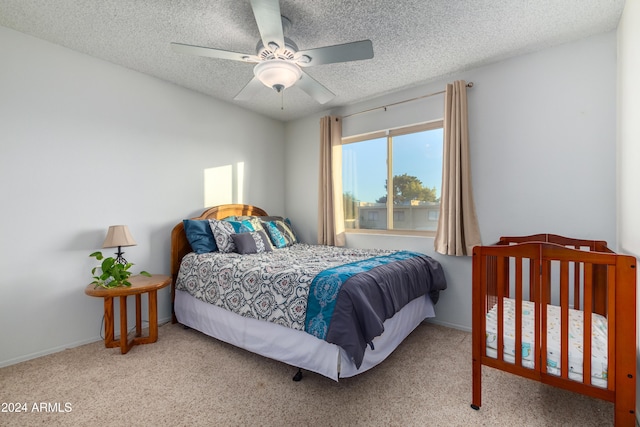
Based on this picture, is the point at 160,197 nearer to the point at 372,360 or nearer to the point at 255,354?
the point at 255,354

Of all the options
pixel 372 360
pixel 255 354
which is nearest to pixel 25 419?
pixel 255 354

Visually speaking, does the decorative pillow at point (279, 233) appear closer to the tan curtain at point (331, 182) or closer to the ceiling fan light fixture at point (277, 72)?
the tan curtain at point (331, 182)

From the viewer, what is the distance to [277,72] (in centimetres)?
207

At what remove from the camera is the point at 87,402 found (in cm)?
183

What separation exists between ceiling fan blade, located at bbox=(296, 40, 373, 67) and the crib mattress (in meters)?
1.89

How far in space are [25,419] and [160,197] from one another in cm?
203

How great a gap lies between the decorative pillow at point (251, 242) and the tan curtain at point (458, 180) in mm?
1937

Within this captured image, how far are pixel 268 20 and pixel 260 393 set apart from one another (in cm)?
229

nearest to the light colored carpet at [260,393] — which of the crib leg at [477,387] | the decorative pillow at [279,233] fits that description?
the crib leg at [477,387]

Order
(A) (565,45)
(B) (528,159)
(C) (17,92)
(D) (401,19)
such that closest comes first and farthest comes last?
1. (D) (401,19)
2. (C) (17,92)
3. (A) (565,45)
4. (B) (528,159)

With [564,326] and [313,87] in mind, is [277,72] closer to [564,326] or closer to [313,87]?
[313,87]

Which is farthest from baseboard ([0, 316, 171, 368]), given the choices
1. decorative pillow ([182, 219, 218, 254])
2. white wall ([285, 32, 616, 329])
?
white wall ([285, 32, 616, 329])

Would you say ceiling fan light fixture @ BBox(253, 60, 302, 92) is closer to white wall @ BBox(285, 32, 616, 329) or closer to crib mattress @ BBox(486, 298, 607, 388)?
white wall @ BBox(285, 32, 616, 329)

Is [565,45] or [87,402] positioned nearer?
[87,402]
